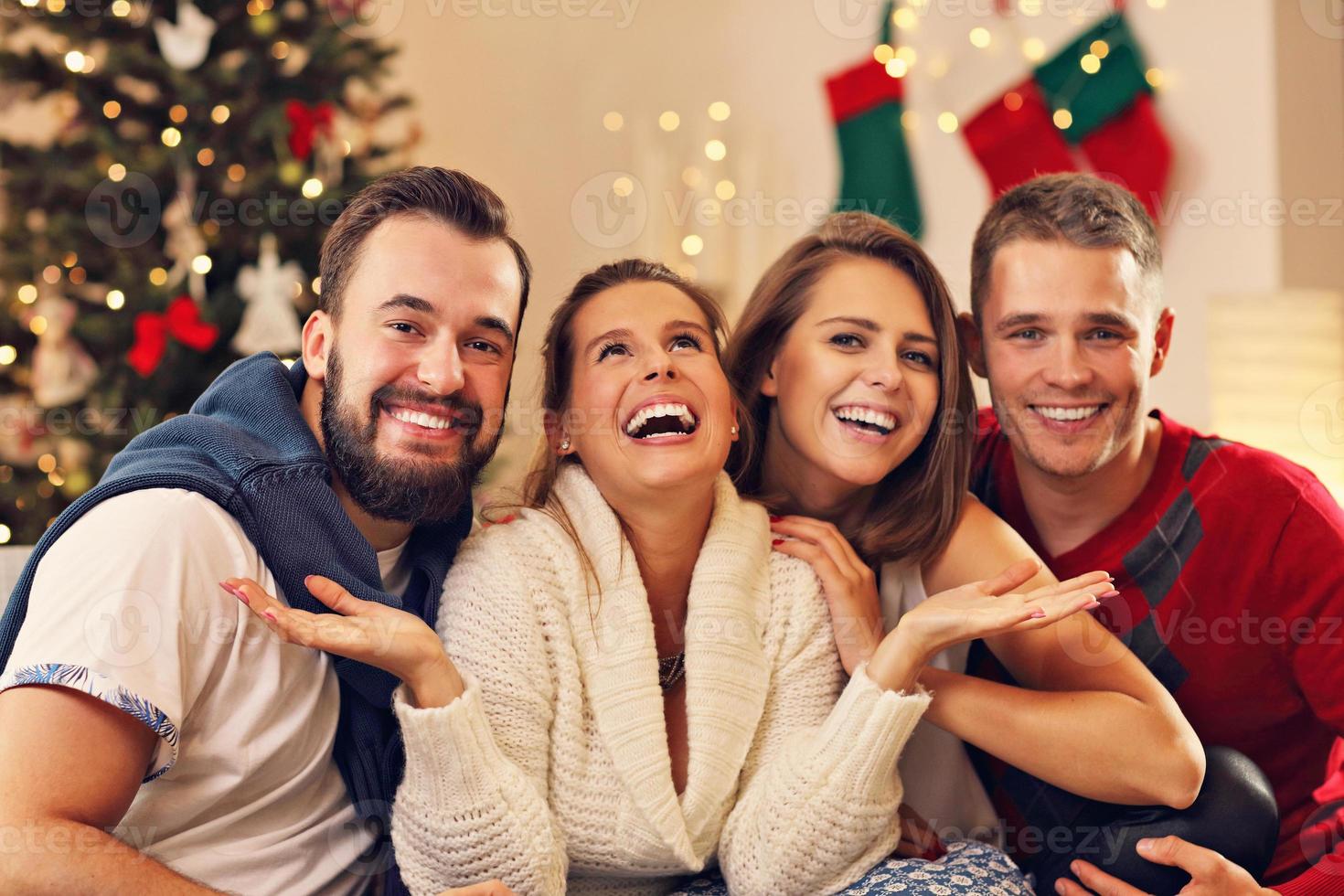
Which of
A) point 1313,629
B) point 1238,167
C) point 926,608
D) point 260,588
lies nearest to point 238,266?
point 260,588

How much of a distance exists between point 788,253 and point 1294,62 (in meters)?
2.26

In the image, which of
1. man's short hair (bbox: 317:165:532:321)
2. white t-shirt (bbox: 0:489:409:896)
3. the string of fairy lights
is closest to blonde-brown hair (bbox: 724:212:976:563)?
man's short hair (bbox: 317:165:532:321)

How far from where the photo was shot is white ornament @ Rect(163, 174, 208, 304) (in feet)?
9.78

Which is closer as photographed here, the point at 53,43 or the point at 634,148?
the point at 53,43

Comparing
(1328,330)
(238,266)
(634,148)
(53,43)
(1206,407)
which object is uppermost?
(53,43)

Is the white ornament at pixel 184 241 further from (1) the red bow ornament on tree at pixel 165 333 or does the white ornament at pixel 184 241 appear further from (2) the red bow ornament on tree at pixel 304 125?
(2) the red bow ornament on tree at pixel 304 125

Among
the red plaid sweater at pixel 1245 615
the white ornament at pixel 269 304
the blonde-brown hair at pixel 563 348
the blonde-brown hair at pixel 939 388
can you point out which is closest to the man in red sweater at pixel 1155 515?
the red plaid sweater at pixel 1245 615

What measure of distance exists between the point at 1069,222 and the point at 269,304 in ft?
6.44

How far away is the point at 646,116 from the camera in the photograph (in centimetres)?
462

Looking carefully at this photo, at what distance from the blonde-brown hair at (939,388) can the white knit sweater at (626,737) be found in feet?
0.71

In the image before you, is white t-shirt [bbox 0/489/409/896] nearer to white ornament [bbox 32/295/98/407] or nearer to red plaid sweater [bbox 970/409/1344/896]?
red plaid sweater [bbox 970/409/1344/896]

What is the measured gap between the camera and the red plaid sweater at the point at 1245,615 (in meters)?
1.80

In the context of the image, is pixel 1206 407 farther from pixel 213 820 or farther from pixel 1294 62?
pixel 213 820

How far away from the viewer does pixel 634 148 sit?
15.1 feet
